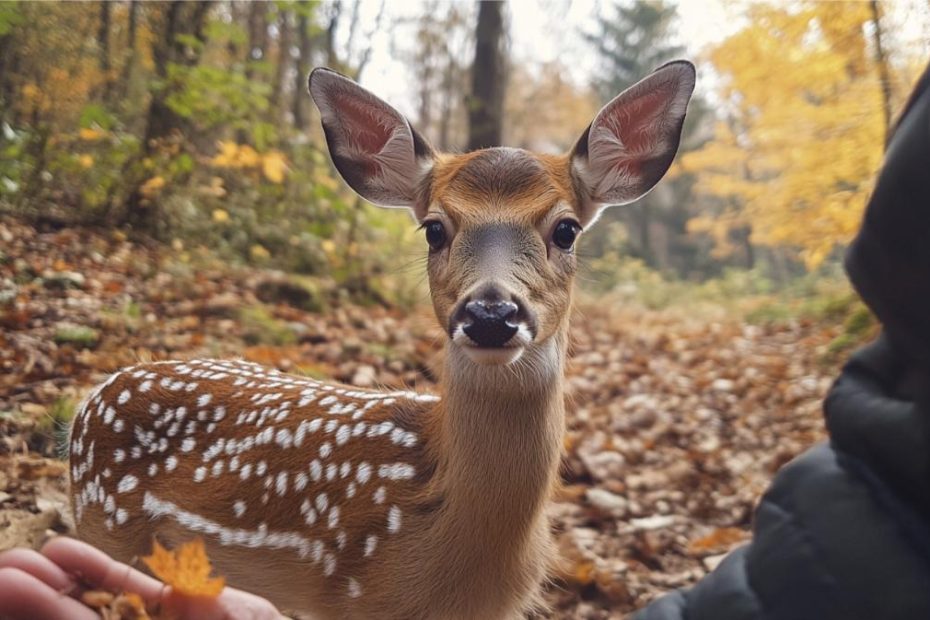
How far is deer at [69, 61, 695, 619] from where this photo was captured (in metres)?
1.83

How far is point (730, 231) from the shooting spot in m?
22.7

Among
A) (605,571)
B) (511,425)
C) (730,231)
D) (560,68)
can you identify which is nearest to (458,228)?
(511,425)

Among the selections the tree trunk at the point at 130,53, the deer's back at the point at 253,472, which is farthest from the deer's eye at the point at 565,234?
the tree trunk at the point at 130,53

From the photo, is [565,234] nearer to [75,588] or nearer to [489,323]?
[489,323]

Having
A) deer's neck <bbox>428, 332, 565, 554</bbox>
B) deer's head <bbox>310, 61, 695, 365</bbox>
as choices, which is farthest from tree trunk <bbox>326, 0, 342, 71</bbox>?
deer's neck <bbox>428, 332, 565, 554</bbox>

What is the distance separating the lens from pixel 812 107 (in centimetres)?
602

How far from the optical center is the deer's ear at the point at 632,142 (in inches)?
78.6

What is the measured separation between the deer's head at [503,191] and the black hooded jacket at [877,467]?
80cm

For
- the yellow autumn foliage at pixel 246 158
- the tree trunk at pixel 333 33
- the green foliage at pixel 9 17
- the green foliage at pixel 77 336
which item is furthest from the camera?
the tree trunk at pixel 333 33

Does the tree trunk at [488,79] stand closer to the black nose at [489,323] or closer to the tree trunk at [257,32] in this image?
the tree trunk at [257,32]

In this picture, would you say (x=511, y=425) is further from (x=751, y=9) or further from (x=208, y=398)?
(x=751, y=9)

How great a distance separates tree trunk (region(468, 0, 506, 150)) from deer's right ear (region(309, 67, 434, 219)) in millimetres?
4706

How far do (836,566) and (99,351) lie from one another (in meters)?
3.44

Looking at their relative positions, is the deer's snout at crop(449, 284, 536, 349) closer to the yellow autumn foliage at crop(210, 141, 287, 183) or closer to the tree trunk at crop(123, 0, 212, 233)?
the tree trunk at crop(123, 0, 212, 233)
